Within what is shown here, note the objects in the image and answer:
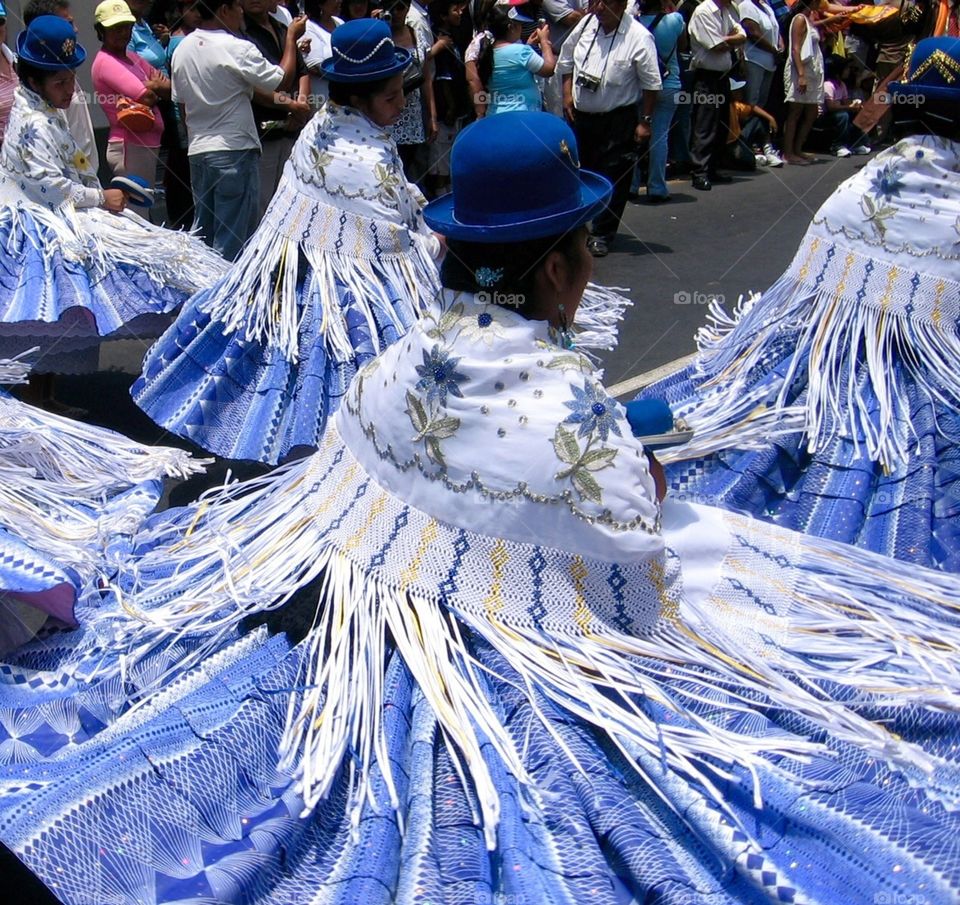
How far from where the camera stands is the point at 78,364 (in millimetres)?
5160

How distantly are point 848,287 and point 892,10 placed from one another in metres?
10.2

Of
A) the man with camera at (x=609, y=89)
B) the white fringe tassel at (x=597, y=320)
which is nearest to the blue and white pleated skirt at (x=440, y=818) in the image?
the white fringe tassel at (x=597, y=320)

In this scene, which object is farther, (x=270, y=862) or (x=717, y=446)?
(x=717, y=446)

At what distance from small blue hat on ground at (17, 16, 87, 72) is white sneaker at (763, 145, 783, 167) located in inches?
340

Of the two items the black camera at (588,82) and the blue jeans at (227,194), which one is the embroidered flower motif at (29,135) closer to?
the blue jeans at (227,194)

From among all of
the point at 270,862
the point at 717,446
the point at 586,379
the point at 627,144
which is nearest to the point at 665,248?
the point at 627,144

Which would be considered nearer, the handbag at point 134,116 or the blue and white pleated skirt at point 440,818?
the blue and white pleated skirt at point 440,818

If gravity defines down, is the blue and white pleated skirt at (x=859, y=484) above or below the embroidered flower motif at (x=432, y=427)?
below

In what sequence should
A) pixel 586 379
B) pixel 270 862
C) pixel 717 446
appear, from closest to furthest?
pixel 270 862
pixel 586 379
pixel 717 446

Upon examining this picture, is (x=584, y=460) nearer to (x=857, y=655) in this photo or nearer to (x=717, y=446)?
(x=857, y=655)

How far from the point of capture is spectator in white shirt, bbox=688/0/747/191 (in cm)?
1034

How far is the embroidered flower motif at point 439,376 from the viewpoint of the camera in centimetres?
218

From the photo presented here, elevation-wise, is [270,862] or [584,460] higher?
[584,460]

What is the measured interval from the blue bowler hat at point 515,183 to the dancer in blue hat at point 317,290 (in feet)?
7.16
